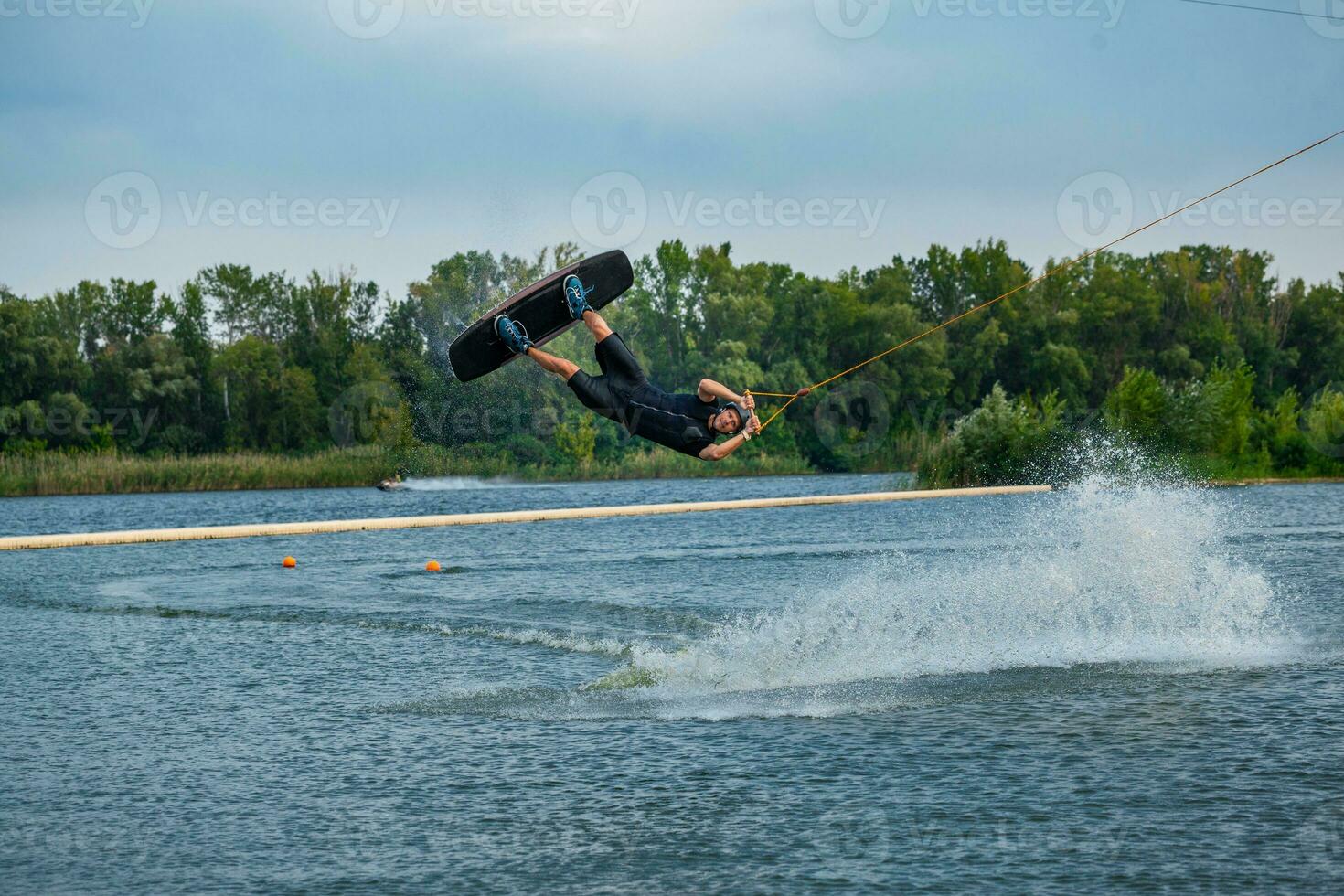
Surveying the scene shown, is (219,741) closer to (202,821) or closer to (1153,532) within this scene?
(202,821)

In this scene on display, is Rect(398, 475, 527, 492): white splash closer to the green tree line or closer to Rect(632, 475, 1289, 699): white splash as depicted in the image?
the green tree line

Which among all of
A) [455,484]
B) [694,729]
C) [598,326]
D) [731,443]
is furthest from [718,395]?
[455,484]

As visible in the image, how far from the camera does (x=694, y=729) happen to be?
9.00 metres

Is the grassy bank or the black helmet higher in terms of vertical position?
the black helmet

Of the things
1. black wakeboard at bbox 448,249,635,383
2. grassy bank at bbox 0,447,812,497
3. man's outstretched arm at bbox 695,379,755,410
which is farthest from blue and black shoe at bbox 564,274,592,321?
grassy bank at bbox 0,447,812,497

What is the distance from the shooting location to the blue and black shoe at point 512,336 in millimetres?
10242

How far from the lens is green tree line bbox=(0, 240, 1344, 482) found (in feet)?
198

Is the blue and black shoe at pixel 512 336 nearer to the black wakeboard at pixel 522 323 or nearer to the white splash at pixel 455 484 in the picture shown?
the black wakeboard at pixel 522 323

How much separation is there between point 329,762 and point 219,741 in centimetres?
103

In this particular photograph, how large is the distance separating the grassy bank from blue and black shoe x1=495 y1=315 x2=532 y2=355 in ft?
132

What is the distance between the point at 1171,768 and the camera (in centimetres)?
777

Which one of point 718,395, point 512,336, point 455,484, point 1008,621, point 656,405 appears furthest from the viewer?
point 455,484

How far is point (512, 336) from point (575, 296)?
0.55 m

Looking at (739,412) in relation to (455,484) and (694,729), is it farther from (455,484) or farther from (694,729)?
(455,484)
